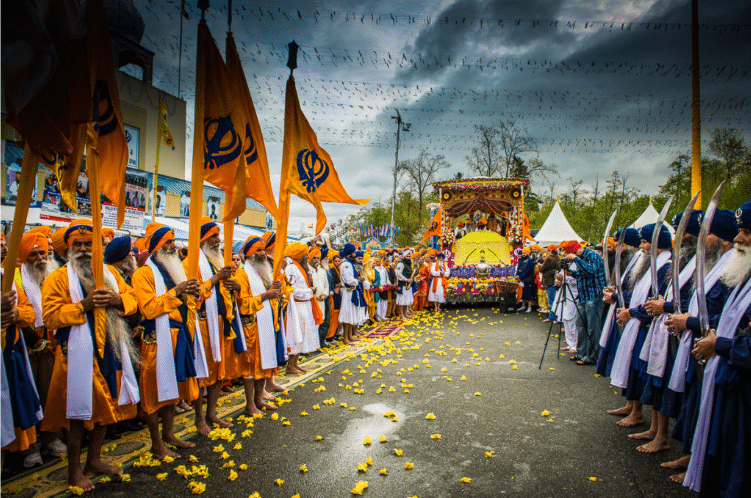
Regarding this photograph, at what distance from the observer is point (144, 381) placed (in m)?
3.73

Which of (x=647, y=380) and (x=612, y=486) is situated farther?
(x=647, y=380)

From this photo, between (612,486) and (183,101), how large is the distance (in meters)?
25.5

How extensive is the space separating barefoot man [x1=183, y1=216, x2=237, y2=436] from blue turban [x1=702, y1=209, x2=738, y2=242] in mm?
4287

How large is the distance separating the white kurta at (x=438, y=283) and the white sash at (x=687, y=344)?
11077 millimetres

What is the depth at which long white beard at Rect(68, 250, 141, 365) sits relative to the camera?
11.6 ft

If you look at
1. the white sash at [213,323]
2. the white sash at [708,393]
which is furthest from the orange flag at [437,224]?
the white sash at [708,393]

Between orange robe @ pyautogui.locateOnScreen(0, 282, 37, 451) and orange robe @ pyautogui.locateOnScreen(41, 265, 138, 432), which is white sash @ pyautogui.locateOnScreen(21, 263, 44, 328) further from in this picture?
orange robe @ pyautogui.locateOnScreen(41, 265, 138, 432)

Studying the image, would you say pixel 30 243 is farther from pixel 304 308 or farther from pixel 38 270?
pixel 304 308

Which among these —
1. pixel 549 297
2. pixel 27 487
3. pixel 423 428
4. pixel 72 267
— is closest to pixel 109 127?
pixel 72 267

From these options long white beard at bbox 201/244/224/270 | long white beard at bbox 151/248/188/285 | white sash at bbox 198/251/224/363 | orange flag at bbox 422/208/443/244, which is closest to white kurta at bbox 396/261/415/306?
orange flag at bbox 422/208/443/244

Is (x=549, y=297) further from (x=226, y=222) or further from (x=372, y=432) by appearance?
(x=226, y=222)

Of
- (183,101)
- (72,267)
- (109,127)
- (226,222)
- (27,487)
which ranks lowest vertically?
(27,487)

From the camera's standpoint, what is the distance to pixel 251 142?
14.8 ft

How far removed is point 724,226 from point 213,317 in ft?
15.3
